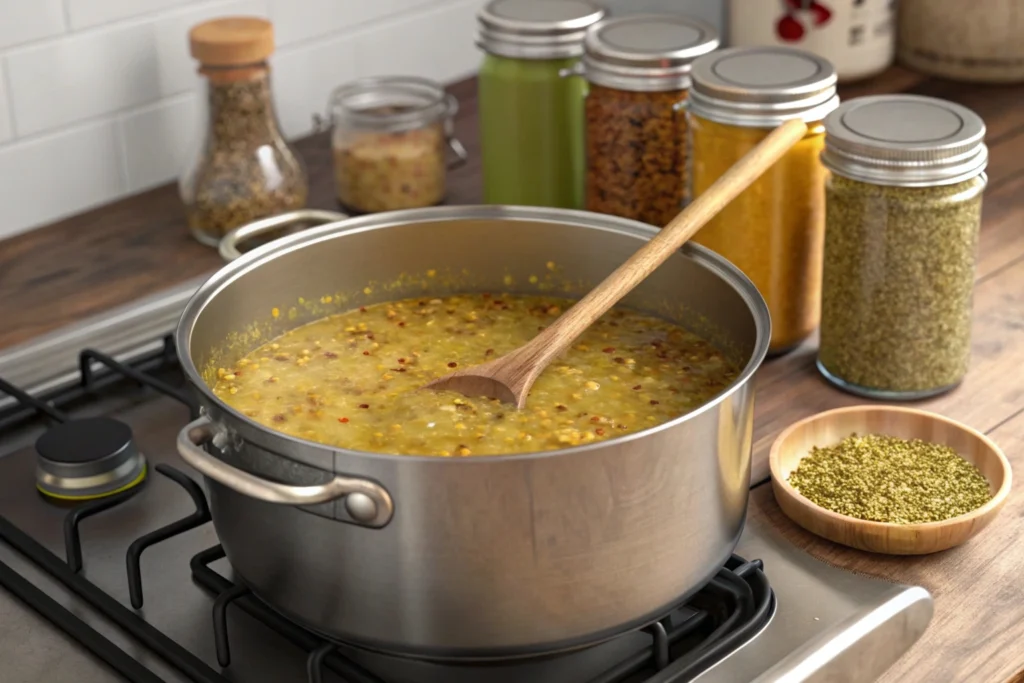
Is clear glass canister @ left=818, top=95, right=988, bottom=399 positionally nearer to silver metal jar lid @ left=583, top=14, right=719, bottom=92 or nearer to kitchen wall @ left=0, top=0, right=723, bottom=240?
silver metal jar lid @ left=583, top=14, right=719, bottom=92

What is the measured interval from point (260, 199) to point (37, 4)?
12.5 inches

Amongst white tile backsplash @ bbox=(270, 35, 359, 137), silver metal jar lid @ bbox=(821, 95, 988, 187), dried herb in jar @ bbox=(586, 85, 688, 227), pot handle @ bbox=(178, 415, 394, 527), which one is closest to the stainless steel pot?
pot handle @ bbox=(178, 415, 394, 527)

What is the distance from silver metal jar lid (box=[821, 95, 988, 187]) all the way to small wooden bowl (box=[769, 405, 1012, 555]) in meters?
0.20

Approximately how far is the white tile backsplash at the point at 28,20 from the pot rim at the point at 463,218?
0.55m

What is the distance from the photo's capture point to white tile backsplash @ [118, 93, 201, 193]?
5.50ft

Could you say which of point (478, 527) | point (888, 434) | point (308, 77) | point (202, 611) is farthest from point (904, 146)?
point (308, 77)

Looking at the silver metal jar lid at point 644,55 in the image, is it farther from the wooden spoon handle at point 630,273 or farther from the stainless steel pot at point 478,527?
the stainless steel pot at point 478,527

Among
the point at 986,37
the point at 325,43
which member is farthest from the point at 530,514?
the point at 986,37

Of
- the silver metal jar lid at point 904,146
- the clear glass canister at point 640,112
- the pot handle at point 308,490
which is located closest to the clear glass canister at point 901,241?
the silver metal jar lid at point 904,146

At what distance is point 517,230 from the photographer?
123 centimetres

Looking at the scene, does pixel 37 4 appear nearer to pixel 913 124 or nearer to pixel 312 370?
pixel 312 370

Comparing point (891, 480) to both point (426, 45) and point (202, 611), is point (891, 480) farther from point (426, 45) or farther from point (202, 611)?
point (426, 45)

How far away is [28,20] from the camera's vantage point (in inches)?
60.1

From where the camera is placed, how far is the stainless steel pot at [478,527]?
83 cm
